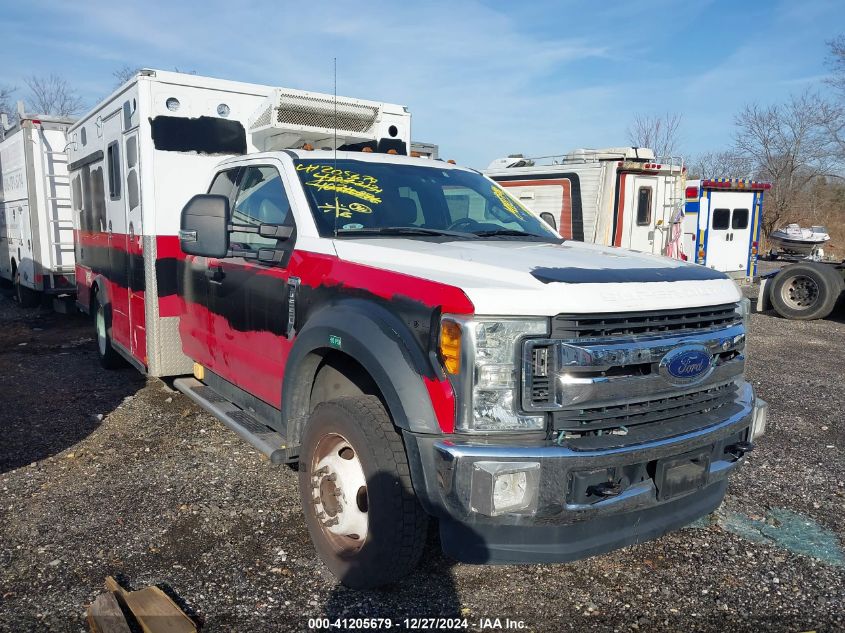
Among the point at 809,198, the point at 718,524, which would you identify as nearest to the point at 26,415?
the point at 718,524

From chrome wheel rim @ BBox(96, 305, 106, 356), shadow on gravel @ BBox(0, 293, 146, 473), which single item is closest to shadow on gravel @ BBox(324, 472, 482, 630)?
shadow on gravel @ BBox(0, 293, 146, 473)

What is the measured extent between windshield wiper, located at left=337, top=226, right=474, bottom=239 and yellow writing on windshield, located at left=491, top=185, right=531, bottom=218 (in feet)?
2.58

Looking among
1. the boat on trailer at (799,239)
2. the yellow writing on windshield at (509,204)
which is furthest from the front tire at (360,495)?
the boat on trailer at (799,239)

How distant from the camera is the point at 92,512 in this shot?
155 inches

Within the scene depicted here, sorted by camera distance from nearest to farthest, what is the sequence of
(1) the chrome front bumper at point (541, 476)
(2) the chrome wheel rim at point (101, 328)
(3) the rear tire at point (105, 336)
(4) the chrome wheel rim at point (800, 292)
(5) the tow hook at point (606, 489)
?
(1) the chrome front bumper at point (541, 476), (5) the tow hook at point (606, 489), (3) the rear tire at point (105, 336), (2) the chrome wheel rim at point (101, 328), (4) the chrome wheel rim at point (800, 292)

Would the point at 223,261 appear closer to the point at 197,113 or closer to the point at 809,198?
the point at 197,113

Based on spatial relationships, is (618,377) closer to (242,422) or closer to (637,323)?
(637,323)

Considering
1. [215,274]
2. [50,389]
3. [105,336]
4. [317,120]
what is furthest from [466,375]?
[105,336]

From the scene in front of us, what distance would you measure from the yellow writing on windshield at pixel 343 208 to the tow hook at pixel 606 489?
200cm

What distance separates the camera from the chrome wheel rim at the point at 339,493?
309 centimetres

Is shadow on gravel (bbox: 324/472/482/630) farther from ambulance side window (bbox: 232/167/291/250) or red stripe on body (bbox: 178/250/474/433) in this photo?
ambulance side window (bbox: 232/167/291/250)

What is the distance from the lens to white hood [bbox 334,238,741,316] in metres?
2.56

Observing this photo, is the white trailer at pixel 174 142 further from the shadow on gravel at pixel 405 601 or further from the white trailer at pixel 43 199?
the white trailer at pixel 43 199

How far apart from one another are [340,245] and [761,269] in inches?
837
